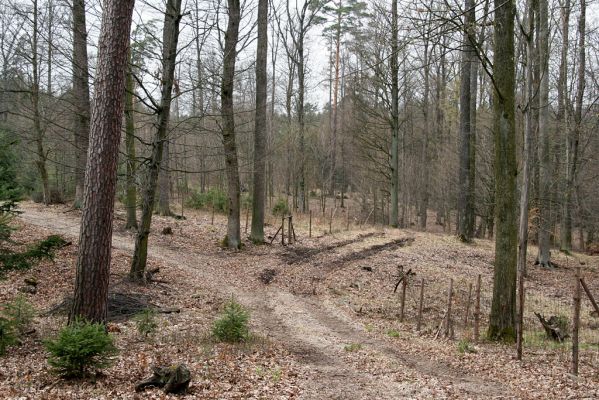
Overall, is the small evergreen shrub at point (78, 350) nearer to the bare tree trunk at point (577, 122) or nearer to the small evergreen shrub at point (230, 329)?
the small evergreen shrub at point (230, 329)

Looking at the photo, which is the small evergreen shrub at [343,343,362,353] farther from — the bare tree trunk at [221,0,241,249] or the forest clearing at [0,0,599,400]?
the bare tree trunk at [221,0,241,249]

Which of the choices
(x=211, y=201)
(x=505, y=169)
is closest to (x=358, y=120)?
(x=211, y=201)

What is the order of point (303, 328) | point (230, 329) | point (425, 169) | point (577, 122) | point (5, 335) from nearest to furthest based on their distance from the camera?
point (5, 335)
point (230, 329)
point (303, 328)
point (577, 122)
point (425, 169)

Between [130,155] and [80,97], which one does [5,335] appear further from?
[80,97]

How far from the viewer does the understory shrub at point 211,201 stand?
84.4 feet

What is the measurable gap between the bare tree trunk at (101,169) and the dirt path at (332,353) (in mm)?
3107

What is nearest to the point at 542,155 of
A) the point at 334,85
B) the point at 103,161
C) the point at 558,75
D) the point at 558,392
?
the point at 558,75

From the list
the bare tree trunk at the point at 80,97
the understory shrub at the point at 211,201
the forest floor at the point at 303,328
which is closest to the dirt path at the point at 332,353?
the forest floor at the point at 303,328

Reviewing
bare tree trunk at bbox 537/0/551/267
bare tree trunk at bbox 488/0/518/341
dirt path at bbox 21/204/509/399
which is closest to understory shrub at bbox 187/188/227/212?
dirt path at bbox 21/204/509/399

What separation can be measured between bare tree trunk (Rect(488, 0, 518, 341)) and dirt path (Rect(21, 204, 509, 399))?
1.94 m

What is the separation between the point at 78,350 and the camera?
17.5 feet

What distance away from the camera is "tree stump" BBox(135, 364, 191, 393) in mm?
5520

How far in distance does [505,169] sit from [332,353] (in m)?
4.39

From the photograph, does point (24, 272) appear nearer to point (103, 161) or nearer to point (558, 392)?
point (103, 161)
